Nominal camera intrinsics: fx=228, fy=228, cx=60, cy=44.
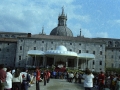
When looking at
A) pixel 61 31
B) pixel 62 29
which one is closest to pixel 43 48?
pixel 61 31

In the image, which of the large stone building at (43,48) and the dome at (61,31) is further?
the dome at (61,31)

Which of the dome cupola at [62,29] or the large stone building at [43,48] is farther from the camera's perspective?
the dome cupola at [62,29]

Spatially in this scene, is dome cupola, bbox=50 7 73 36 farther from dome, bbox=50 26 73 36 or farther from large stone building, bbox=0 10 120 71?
large stone building, bbox=0 10 120 71

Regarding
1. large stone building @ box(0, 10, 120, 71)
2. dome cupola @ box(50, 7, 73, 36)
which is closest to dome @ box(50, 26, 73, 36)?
dome cupola @ box(50, 7, 73, 36)

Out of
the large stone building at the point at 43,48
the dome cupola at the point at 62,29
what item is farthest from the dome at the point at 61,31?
the large stone building at the point at 43,48

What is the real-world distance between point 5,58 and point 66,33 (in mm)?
25834

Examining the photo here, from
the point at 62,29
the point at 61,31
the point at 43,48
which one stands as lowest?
the point at 43,48

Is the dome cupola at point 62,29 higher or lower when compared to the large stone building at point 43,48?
higher

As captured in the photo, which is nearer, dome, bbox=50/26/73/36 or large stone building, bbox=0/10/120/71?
large stone building, bbox=0/10/120/71

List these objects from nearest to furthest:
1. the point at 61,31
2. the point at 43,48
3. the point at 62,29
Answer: the point at 43,48
the point at 61,31
the point at 62,29

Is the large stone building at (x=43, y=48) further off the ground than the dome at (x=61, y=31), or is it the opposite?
the dome at (x=61, y=31)

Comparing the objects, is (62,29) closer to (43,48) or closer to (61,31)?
(61,31)

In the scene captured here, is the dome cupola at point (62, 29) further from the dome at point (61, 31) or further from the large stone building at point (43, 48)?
the large stone building at point (43, 48)

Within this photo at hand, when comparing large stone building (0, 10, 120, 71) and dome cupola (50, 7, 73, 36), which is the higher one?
dome cupola (50, 7, 73, 36)
